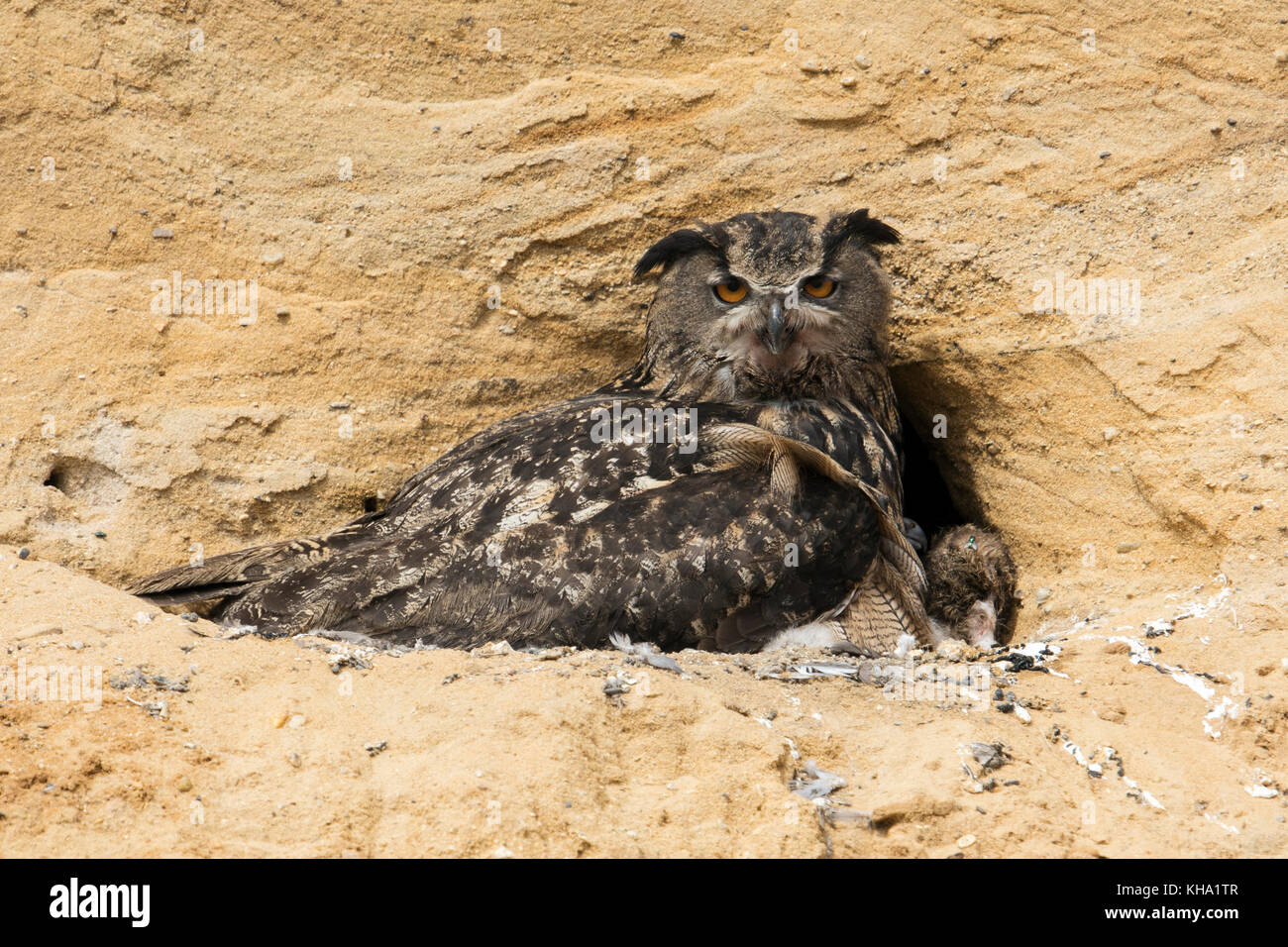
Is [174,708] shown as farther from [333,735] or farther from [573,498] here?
[573,498]

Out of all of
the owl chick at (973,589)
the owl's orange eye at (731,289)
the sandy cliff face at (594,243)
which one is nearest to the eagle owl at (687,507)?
the owl's orange eye at (731,289)

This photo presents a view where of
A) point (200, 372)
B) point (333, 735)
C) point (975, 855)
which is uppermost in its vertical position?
point (200, 372)

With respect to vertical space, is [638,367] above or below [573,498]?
above

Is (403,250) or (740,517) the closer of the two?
(740,517)

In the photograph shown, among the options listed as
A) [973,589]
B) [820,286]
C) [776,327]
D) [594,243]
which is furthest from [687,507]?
[594,243]

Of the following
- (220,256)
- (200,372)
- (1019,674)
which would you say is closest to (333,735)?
(1019,674)

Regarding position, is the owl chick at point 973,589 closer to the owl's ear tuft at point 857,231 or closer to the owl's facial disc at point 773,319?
the owl's facial disc at point 773,319

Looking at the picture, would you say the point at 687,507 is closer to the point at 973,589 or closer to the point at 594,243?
the point at 973,589

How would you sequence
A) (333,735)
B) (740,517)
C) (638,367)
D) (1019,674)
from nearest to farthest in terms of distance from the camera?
(333,735) < (1019,674) < (740,517) < (638,367)
